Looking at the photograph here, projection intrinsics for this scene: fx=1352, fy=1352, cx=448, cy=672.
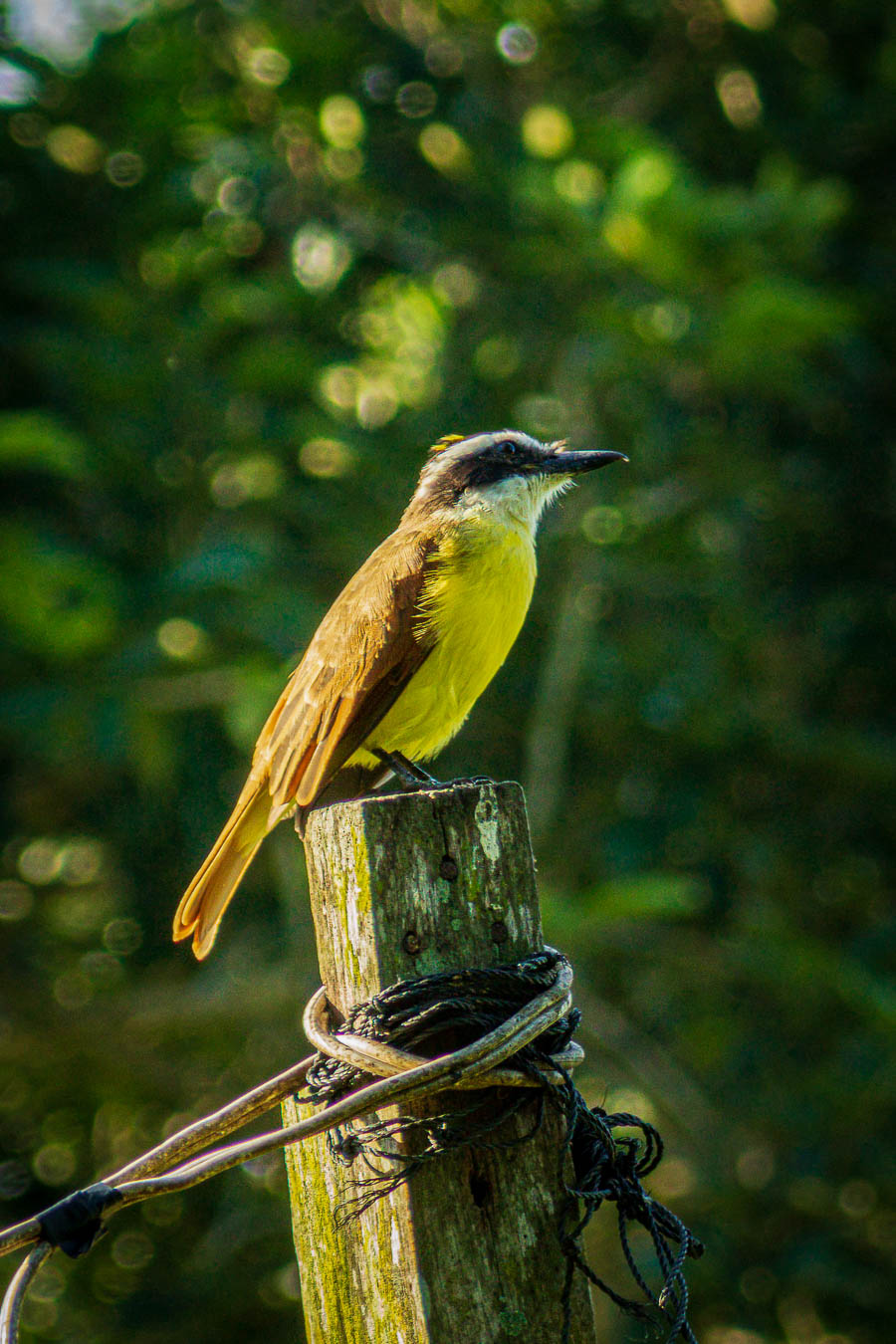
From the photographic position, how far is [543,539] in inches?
Result: 273

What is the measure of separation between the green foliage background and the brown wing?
137 cm

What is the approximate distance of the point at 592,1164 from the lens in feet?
5.81

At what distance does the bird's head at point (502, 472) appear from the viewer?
4090 mm

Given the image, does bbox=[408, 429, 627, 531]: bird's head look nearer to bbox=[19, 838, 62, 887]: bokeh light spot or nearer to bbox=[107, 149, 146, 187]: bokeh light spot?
bbox=[107, 149, 146, 187]: bokeh light spot

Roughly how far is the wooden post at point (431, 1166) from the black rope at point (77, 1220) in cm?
33

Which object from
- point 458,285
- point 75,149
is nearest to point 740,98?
point 458,285

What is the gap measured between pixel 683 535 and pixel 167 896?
3.26 metres

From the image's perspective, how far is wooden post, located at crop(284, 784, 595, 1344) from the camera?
1.68 meters

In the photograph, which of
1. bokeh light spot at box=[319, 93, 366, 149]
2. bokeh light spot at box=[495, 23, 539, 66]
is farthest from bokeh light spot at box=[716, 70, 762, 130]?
bokeh light spot at box=[319, 93, 366, 149]

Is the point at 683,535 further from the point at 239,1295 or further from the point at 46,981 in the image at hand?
the point at 239,1295

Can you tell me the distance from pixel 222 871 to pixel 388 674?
0.64 metres

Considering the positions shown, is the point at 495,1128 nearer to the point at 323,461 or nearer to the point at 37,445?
the point at 37,445

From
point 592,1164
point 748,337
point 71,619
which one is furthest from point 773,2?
point 592,1164

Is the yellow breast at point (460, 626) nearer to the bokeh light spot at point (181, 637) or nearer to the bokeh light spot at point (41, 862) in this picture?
the bokeh light spot at point (181, 637)
